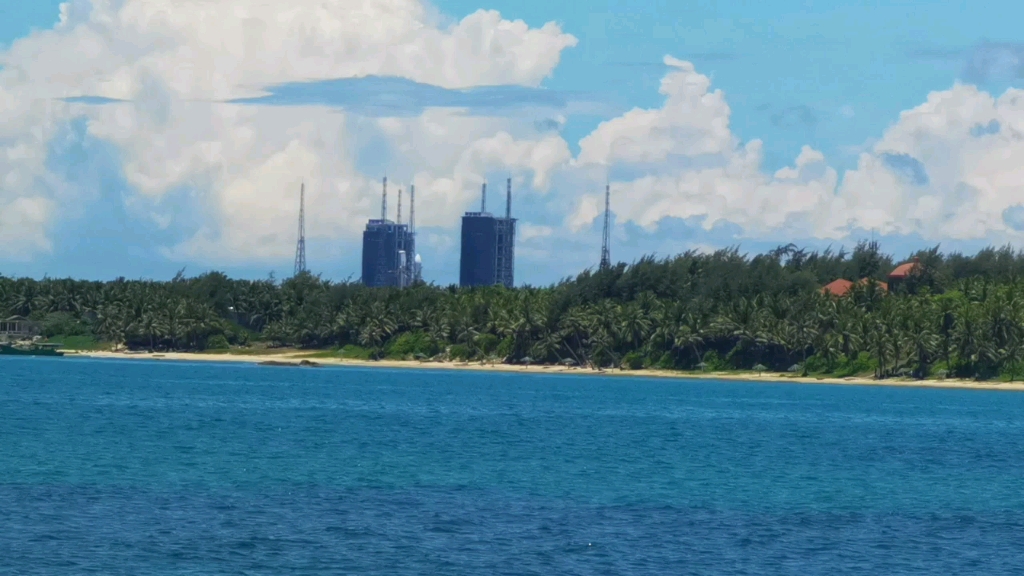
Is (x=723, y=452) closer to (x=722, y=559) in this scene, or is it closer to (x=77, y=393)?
(x=722, y=559)

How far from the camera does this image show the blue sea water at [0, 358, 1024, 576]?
35031mm

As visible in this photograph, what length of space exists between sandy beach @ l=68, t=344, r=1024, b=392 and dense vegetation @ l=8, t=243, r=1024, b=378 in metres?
1.41

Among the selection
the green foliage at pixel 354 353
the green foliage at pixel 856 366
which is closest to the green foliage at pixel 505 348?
the green foliage at pixel 354 353

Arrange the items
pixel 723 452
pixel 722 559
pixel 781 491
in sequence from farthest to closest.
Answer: pixel 723 452 < pixel 781 491 < pixel 722 559

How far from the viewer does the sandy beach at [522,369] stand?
14138 cm

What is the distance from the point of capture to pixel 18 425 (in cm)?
7469

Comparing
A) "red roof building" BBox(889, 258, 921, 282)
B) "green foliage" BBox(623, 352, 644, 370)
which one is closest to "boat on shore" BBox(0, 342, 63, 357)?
"green foliage" BBox(623, 352, 644, 370)

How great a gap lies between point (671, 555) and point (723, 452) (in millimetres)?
33939

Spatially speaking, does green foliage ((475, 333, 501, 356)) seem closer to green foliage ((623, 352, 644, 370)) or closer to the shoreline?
the shoreline

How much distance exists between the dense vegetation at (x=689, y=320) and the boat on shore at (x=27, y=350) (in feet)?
23.7

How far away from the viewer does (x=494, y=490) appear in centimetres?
4853

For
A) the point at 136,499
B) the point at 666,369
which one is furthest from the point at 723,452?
the point at 666,369

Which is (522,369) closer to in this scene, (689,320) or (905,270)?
(689,320)

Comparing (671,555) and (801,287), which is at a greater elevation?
(801,287)
